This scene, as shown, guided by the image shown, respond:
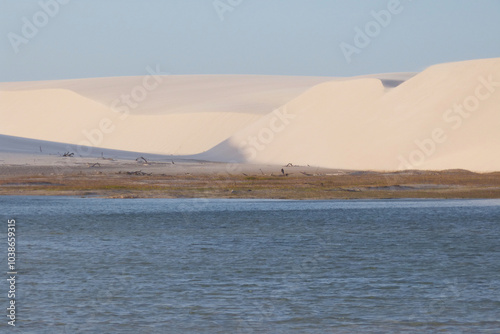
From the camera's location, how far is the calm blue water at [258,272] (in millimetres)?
12539

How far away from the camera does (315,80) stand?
15038 cm

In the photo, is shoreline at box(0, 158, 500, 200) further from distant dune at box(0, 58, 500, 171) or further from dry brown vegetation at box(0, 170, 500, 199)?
distant dune at box(0, 58, 500, 171)

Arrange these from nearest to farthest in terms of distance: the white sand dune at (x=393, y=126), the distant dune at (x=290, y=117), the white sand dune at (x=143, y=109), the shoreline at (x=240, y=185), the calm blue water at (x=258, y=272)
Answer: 1. the calm blue water at (x=258, y=272)
2. the shoreline at (x=240, y=185)
3. the white sand dune at (x=393, y=126)
4. the distant dune at (x=290, y=117)
5. the white sand dune at (x=143, y=109)

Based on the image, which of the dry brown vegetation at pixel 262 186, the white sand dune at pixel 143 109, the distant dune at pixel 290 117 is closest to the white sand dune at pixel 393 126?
the distant dune at pixel 290 117

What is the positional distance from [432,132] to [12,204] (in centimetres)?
3582

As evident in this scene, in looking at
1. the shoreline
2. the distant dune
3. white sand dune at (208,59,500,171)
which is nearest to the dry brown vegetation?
the shoreline

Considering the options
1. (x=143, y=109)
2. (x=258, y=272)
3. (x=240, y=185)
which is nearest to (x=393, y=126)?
(x=240, y=185)

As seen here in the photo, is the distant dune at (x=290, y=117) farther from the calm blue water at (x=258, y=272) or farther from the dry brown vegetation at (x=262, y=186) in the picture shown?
the calm blue water at (x=258, y=272)

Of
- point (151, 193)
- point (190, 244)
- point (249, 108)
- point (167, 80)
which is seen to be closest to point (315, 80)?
point (167, 80)

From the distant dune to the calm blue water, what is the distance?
29021 millimetres

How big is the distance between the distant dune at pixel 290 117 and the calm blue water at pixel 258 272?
29.0m

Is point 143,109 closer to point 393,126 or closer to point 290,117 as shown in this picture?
point 290,117

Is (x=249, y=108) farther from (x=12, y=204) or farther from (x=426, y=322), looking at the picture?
(x=426, y=322)

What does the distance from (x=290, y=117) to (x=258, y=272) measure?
6443 centimetres
